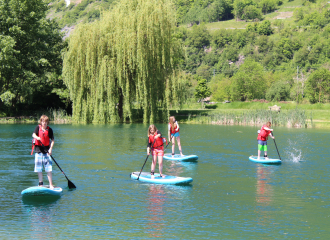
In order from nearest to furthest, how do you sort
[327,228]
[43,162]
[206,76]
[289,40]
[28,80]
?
[327,228] < [43,162] < [28,80] < [206,76] < [289,40]

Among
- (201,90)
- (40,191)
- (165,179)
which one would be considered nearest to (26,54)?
(165,179)

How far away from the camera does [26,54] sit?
1956 inches

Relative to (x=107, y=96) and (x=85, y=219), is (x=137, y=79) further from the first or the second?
(x=85, y=219)

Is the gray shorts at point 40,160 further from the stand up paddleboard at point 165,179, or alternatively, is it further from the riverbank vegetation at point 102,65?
the riverbank vegetation at point 102,65

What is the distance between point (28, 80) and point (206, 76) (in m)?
113

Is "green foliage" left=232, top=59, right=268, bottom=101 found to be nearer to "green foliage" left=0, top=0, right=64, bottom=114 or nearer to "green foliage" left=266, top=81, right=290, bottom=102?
"green foliage" left=266, top=81, right=290, bottom=102

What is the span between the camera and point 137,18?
40.8 metres

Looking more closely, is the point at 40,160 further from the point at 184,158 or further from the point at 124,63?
the point at 124,63

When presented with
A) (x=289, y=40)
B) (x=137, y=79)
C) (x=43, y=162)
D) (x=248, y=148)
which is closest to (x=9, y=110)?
(x=137, y=79)

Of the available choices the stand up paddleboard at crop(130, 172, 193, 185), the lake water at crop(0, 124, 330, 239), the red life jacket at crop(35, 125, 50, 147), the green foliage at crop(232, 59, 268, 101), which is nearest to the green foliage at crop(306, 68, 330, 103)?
the green foliage at crop(232, 59, 268, 101)

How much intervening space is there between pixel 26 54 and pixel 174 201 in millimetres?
42593

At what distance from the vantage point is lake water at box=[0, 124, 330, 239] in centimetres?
905

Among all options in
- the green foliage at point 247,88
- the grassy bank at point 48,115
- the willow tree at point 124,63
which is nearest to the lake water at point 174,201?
the willow tree at point 124,63

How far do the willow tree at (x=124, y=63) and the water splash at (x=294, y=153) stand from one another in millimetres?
18352
